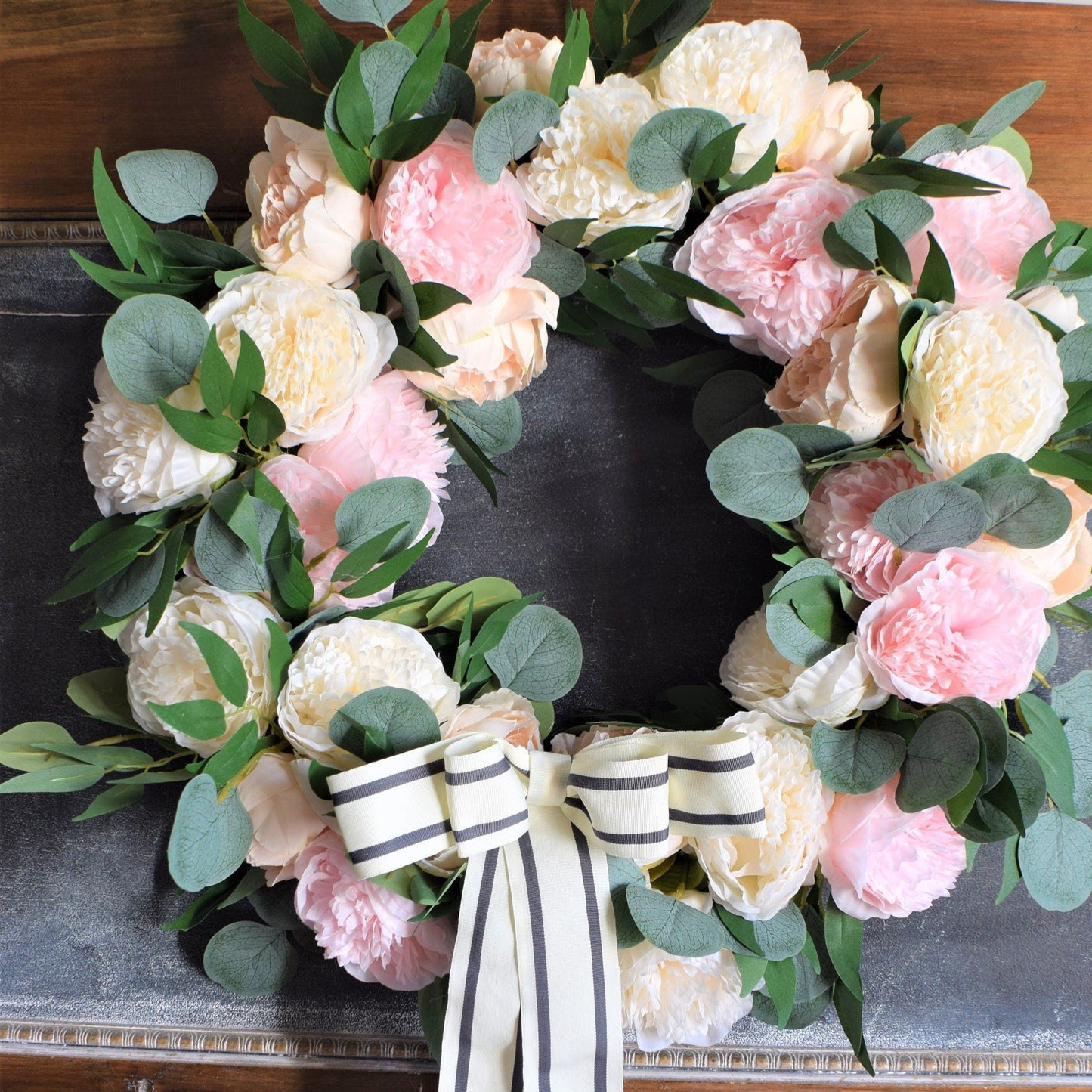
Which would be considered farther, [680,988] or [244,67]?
[244,67]

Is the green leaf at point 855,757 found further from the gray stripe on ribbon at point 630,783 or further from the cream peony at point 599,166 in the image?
the cream peony at point 599,166

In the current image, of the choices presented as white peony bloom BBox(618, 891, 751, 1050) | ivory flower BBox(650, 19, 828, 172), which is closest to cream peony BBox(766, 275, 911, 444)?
ivory flower BBox(650, 19, 828, 172)

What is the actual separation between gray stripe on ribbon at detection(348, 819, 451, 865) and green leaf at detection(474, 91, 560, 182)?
0.41 metres

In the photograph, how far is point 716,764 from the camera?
0.55m

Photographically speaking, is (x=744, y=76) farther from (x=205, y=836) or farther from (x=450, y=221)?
(x=205, y=836)

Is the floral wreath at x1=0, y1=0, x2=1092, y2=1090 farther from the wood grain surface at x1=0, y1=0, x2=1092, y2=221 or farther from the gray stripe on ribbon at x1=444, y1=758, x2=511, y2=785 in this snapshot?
the wood grain surface at x1=0, y1=0, x2=1092, y2=221

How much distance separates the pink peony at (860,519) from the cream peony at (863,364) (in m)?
0.03

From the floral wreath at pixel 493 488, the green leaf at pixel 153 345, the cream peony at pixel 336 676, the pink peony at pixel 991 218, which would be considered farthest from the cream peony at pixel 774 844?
the green leaf at pixel 153 345

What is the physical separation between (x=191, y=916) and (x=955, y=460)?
0.61 m

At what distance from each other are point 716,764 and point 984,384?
0.28m

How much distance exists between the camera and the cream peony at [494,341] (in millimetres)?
607

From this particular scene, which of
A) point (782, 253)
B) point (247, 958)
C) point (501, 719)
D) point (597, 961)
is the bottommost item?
point (247, 958)

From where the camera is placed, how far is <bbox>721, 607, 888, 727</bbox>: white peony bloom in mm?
583

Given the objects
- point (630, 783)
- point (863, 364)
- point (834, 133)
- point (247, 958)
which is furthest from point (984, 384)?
point (247, 958)
